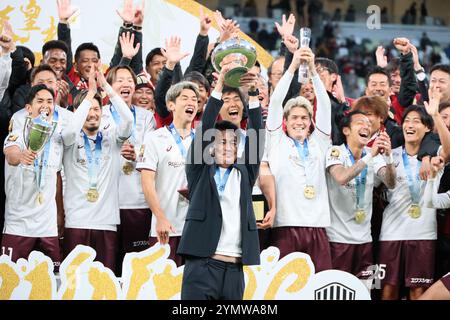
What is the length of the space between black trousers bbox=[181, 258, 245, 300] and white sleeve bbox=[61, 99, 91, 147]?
1.47 meters

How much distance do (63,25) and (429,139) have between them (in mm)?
2813

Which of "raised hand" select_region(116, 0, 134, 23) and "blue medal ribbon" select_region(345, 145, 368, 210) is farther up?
"raised hand" select_region(116, 0, 134, 23)

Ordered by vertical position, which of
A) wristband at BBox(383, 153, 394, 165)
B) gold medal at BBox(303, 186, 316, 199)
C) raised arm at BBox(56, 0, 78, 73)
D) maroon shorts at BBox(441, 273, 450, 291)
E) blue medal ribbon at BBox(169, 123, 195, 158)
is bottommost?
maroon shorts at BBox(441, 273, 450, 291)

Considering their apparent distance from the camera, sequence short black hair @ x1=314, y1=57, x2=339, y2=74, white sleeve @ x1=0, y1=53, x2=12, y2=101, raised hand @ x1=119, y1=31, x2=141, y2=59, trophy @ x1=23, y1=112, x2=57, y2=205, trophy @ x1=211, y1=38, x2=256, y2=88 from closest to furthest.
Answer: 1. trophy @ x1=211, y1=38, x2=256, y2=88
2. trophy @ x1=23, y1=112, x2=57, y2=205
3. white sleeve @ x1=0, y1=53, x2=12, y2=101
4. raised hand @ x1=119, y1=31, x2=141, y2=59
5. short black hair @ x1=314, y1=57, x2=339, y2=74

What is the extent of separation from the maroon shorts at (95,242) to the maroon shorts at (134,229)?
147mm

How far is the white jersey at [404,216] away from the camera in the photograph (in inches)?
282

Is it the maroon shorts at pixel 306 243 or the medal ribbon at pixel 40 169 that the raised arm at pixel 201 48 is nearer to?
the medal ribbon at pixel 40 169

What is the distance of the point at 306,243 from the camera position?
275 inches

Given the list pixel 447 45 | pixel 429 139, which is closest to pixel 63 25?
pixel 429 139

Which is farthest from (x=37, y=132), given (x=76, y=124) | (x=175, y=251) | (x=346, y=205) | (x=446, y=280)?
(x=446, y=280)

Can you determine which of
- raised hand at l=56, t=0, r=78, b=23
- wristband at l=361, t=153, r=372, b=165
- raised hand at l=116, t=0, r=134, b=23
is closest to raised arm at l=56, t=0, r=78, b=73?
raised hand at l=56, t=0, r=78, b=23

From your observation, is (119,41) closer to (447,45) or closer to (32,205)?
(32,205)

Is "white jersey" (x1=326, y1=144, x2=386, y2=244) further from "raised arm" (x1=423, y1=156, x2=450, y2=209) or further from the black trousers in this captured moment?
the black trousers

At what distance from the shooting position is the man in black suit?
5.87m
